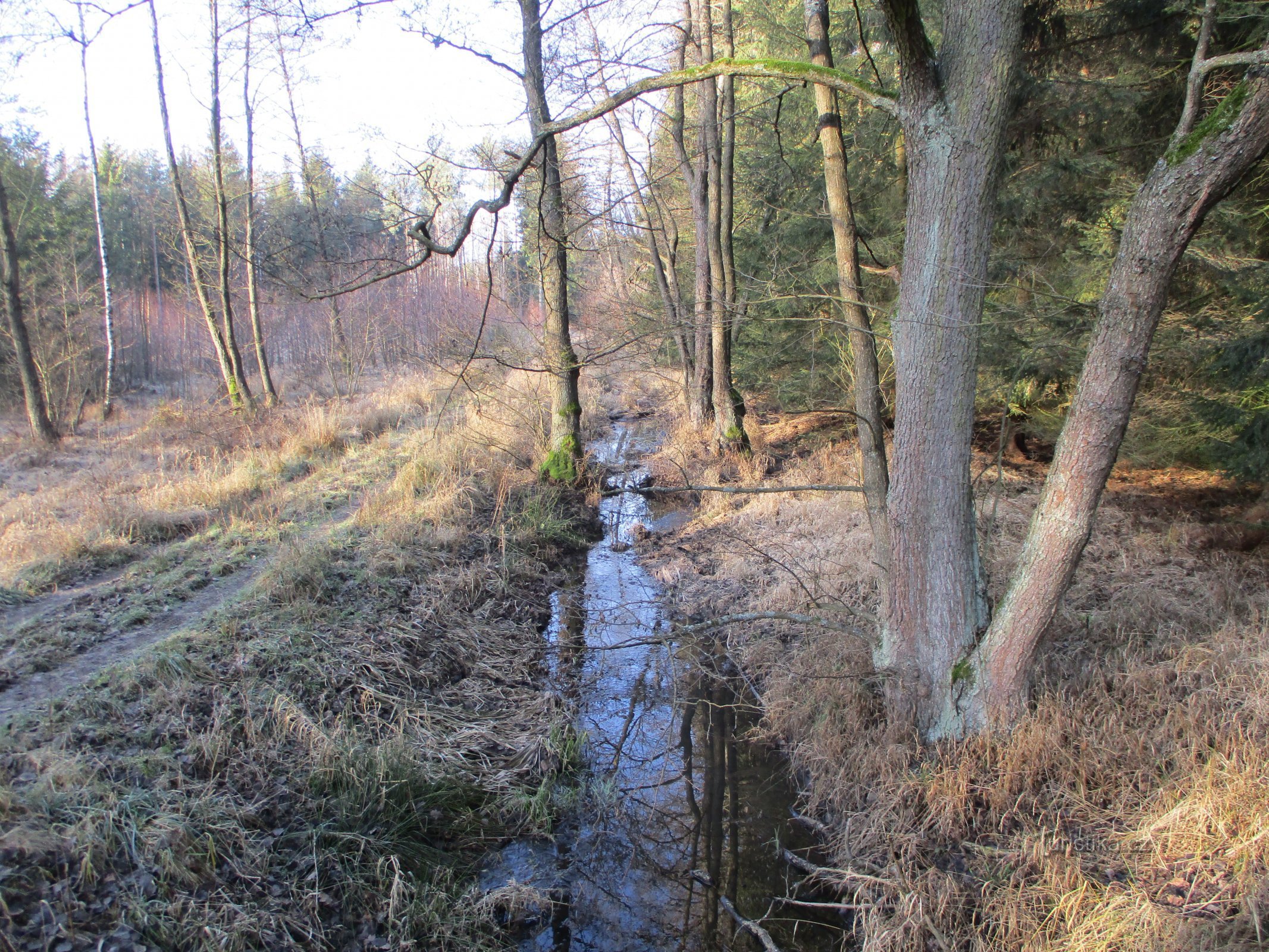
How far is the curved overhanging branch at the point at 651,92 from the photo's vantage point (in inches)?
147

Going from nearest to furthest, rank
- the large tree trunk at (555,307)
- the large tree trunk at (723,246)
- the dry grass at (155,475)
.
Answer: the dry grass at (155,475)
the large tree trunk at (555,307)
the large tree trunk at (723,246)

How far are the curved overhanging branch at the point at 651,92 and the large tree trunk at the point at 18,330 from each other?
46.0ft

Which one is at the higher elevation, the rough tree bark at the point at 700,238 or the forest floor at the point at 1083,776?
the rough tree bark at the point at 700,238

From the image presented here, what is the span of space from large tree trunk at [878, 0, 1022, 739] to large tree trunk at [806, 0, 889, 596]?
0.36m

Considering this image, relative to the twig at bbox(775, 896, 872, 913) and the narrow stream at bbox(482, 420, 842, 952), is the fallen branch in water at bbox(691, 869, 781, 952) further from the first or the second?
the twig at bbox(775, 896, 872, 913)

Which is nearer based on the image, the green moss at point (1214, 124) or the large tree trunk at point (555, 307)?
the green moss at point (1214, 124)

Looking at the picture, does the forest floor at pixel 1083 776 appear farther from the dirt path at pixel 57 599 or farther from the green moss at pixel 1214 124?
the dirt path at pixel 57 599

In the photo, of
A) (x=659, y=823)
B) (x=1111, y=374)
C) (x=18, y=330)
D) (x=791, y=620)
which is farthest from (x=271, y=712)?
(x=18, y=330)

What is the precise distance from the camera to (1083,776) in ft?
12.6

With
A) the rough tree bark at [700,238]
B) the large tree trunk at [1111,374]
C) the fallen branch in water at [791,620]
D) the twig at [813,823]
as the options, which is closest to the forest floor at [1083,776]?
the twig at [813,823]

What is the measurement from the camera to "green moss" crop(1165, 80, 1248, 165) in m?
2.91

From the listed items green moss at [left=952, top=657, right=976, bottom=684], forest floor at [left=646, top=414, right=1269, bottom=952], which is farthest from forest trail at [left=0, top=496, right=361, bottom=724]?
green moss at [left=952, top=657, right=976, bottom=684]

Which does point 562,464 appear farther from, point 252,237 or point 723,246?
point 252,237

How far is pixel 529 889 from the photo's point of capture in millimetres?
3904
